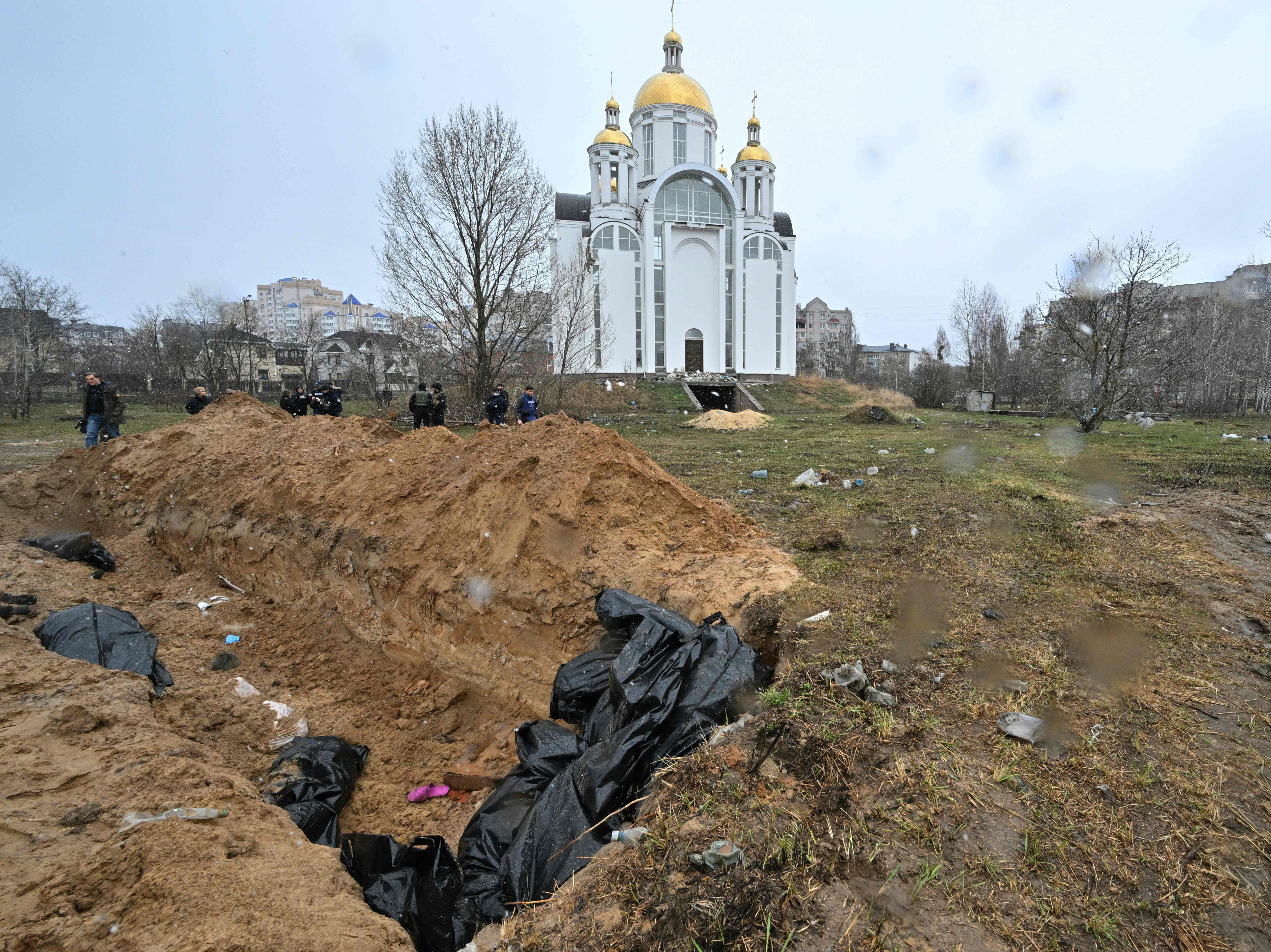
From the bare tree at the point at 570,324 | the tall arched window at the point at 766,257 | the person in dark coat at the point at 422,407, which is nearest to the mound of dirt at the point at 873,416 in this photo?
the bare tree at the point at 570,324

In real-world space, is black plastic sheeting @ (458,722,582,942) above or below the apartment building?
below

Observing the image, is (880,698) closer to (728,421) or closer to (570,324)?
(728,421)

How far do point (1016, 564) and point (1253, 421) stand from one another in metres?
26.3

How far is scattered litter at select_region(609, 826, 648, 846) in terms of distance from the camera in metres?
2.17

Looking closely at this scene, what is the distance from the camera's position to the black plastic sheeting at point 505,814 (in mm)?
2670

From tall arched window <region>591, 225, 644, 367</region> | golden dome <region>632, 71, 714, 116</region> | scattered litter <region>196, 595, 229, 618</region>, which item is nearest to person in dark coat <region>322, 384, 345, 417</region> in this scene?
scattered litter <region>196, 595, 229, 618</region>

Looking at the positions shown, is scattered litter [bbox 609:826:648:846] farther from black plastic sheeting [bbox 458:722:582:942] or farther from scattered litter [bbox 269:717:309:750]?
scattered litter [bbox 269:717:309:750]

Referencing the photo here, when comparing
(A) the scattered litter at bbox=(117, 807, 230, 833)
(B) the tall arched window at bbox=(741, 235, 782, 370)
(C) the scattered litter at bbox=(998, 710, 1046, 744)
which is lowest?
(A) the scattered litter at bbox=(117, 807, 230, 833)

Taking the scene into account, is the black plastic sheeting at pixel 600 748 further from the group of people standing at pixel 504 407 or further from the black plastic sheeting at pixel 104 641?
the group of people standing at pixel 504 407

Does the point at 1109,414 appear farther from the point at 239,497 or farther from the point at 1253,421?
the point at 239,497

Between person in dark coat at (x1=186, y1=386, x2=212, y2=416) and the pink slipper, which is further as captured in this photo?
person in dark coat at (x1=186, y1=386, x2=212, y2=416)

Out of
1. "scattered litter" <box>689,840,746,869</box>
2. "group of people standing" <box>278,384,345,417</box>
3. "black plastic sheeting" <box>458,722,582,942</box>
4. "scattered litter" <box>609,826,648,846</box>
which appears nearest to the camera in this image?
"scattered litter" <box>689,840,746,869</box>

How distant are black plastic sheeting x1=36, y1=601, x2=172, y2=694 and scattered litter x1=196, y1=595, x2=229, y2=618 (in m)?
Result: 1.07

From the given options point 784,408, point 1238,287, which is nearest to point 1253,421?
point 784,408
